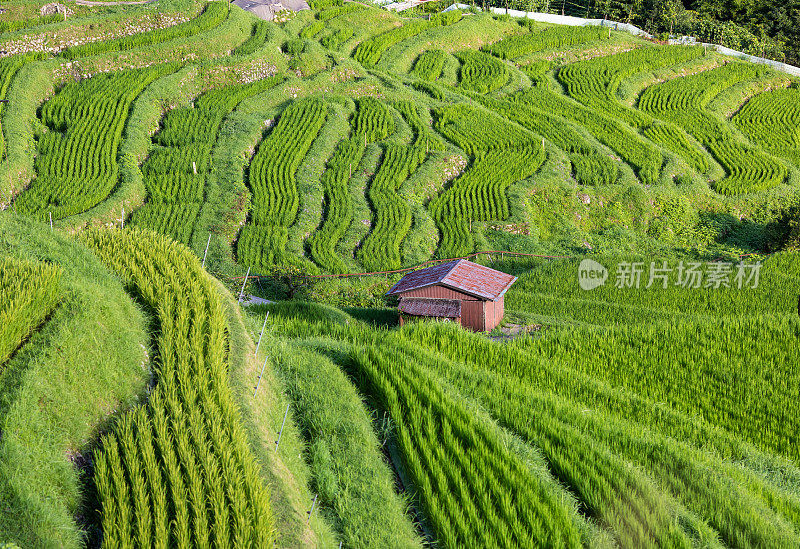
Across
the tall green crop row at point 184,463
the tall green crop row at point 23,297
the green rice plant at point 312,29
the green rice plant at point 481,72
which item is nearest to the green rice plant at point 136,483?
the tall green crop row at point 184,463

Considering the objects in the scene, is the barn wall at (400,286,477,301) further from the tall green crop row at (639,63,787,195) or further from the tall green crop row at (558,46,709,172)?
the tall green crop row at (558,46,709,172)

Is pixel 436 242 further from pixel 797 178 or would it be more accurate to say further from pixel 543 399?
pixel 797 178

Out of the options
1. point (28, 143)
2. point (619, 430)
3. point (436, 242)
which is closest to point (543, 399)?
point (619, 430)

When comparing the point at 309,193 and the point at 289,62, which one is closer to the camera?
the point at 309,193

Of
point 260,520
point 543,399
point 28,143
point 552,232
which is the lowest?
point 552,232

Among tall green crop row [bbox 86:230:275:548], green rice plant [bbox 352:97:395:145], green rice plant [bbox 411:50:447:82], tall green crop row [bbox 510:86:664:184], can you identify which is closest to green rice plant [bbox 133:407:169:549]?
tall green crop row [bbox 86:230:275:548]

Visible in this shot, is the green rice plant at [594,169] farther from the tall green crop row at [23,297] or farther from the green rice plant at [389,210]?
the tall green crop row at [23,297]
